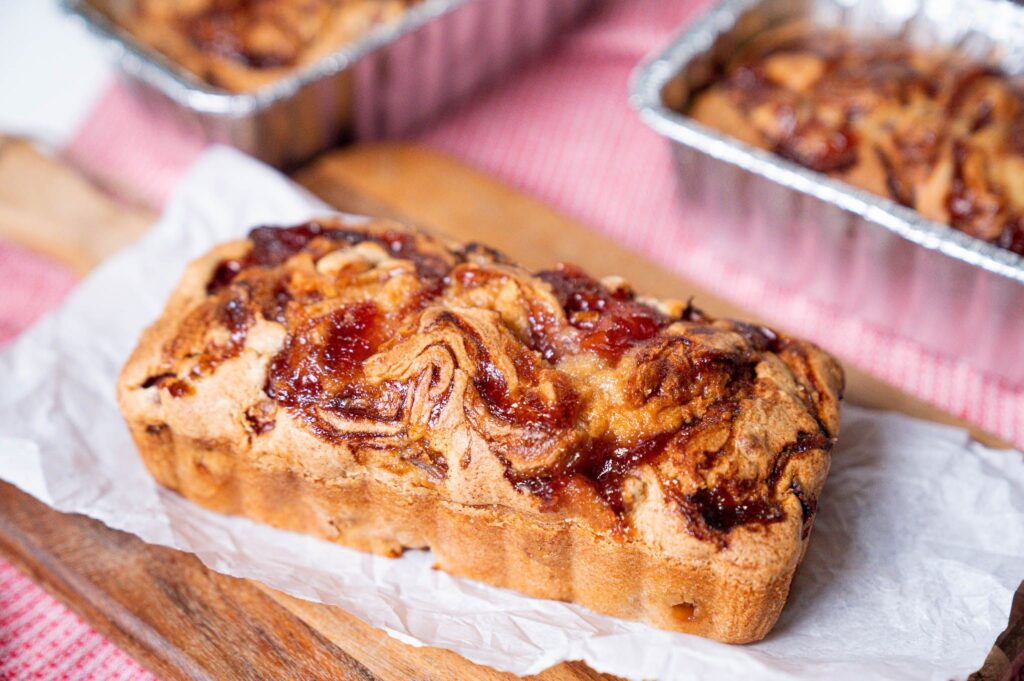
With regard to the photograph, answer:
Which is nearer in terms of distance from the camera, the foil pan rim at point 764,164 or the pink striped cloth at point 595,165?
the foil pan rim at point 764,164

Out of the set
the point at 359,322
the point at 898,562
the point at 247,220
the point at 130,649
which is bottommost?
the point at 130,649

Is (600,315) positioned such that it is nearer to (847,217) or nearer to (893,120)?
(847,217)

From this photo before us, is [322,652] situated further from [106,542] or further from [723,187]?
[723,187]

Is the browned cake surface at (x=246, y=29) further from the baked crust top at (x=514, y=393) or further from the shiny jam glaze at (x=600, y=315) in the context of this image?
the shiny jam glaze at (x=600, y=315)

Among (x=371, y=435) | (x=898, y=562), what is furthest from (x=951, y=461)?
(x=371, y=435)

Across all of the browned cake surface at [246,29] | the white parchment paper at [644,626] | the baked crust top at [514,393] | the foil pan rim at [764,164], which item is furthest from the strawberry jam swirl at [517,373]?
the browned cake surface at [246,29]

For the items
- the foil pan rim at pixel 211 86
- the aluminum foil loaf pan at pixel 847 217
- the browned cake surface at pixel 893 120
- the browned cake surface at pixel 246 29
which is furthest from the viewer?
the browned cake surface at pixel 246 29

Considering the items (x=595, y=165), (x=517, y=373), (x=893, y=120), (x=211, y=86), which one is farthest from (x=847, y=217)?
(x=211, y=86)

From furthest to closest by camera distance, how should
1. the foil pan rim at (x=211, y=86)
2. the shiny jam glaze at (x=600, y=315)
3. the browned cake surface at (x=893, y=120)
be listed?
the foil pan rim at (x=211, y=86) < the browned cake surface at (x=893, y=120) < the shiny jam glaze at (x=600, y=315)
